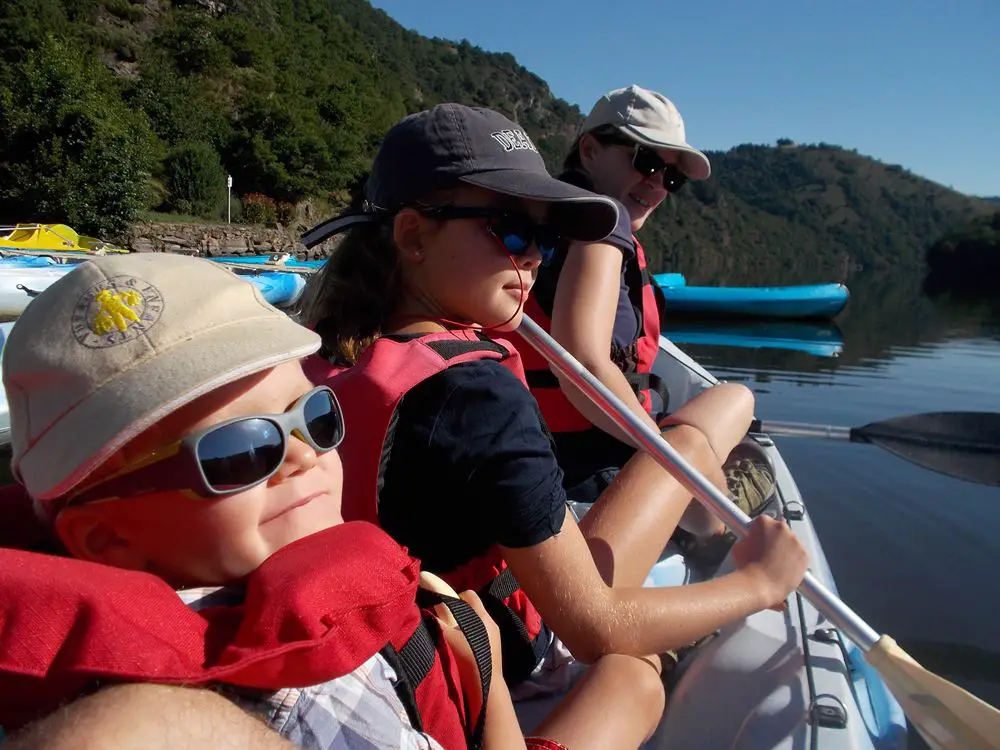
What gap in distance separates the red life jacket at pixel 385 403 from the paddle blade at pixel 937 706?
821 millimetres

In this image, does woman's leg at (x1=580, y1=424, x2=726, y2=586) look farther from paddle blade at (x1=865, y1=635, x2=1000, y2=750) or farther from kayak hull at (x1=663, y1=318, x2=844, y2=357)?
kayak hull at (x1=663, y1=318, x2=844, y2=357)

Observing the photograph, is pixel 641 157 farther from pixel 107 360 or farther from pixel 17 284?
pixel 17 284

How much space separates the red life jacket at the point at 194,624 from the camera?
25.2 inches

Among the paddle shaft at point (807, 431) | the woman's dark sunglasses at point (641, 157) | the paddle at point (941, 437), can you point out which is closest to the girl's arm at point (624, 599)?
the woman's dark sunglasses at point (641, 157)

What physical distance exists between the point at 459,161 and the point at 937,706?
1454mm

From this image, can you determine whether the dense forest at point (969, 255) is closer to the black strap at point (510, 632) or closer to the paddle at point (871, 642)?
the paddle at point (871, 642)

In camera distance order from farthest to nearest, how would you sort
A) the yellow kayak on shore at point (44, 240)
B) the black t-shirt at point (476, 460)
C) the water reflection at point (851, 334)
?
the yellow kayak on shore at point (44, 240) < the water reflection at point (851, 334) < the black t-shirt at point (476, 460)

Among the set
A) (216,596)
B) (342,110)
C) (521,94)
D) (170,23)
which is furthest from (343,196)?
(521,94)

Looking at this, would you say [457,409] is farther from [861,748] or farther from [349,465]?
[861,748]

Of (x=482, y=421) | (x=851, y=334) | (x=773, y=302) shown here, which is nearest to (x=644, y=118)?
(x=482, y=421)

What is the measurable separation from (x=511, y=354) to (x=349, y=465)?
446 millimetres

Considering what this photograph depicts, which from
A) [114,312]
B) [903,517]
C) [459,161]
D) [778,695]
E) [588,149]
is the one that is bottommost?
[903,517]

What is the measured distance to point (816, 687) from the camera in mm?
1581

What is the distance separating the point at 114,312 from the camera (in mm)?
804
